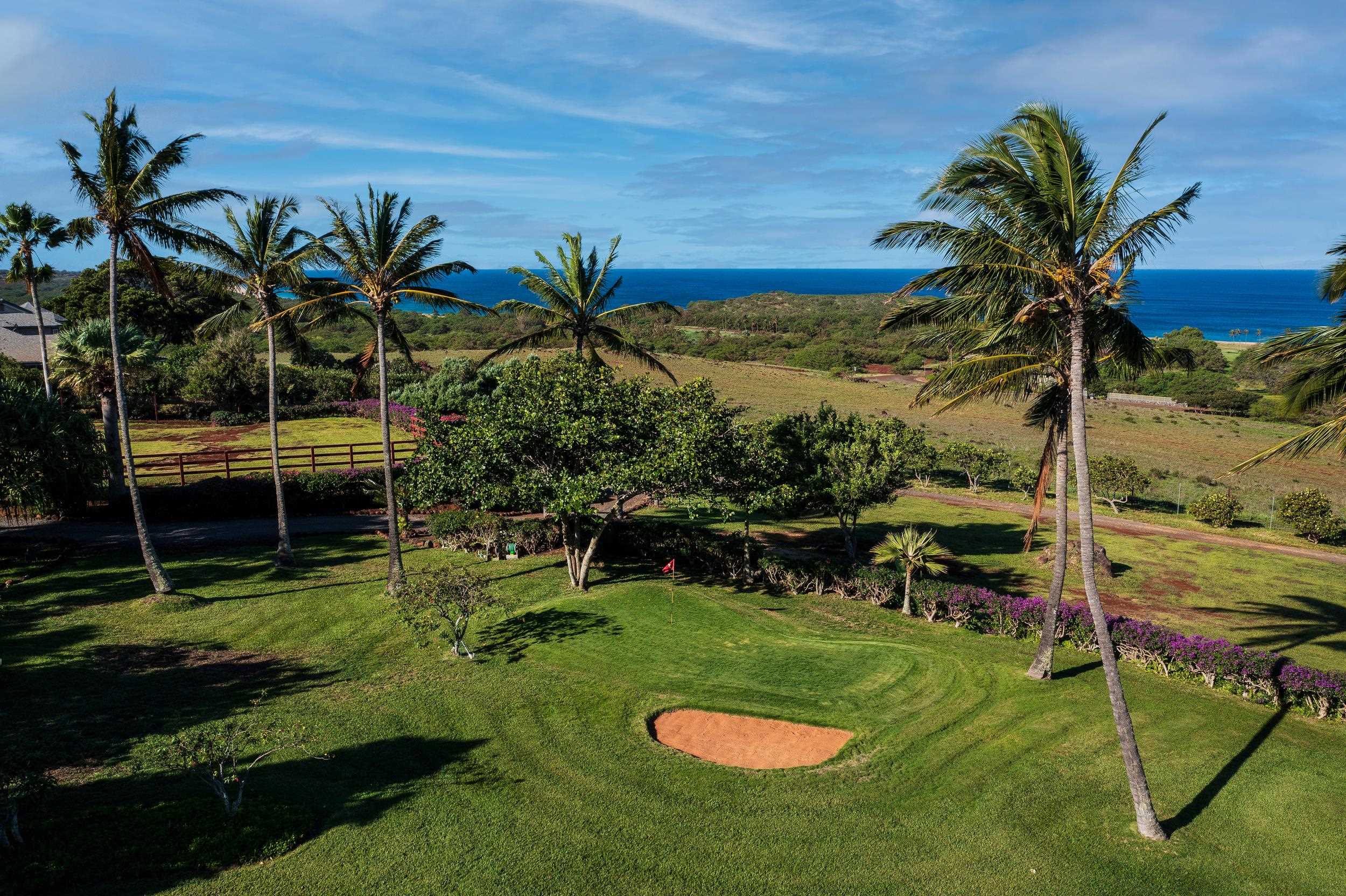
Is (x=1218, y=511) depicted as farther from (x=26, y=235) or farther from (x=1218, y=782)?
(x=26, y=235)

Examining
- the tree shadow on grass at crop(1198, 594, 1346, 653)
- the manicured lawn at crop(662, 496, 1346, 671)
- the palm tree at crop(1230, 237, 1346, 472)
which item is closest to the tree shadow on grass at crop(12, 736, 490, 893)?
the palm tree at crop(1230, 237, 1346, 472)

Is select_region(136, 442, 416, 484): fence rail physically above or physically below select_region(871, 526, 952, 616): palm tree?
above

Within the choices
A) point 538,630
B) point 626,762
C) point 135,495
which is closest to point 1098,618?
point 626,762

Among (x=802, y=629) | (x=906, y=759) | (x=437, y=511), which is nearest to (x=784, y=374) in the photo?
(x=437, y=511)

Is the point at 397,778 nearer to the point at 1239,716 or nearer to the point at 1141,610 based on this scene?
the point at 1239,716

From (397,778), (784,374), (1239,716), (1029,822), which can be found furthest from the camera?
(784,374)

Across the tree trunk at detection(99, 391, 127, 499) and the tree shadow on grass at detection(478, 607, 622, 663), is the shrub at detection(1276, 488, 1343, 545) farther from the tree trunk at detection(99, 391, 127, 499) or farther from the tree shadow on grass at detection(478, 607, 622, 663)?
the tree trunk at detection(99, 391, 127, 499)

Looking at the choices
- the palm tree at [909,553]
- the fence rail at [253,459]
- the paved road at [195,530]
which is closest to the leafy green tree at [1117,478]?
the palm tree at [909,553]
